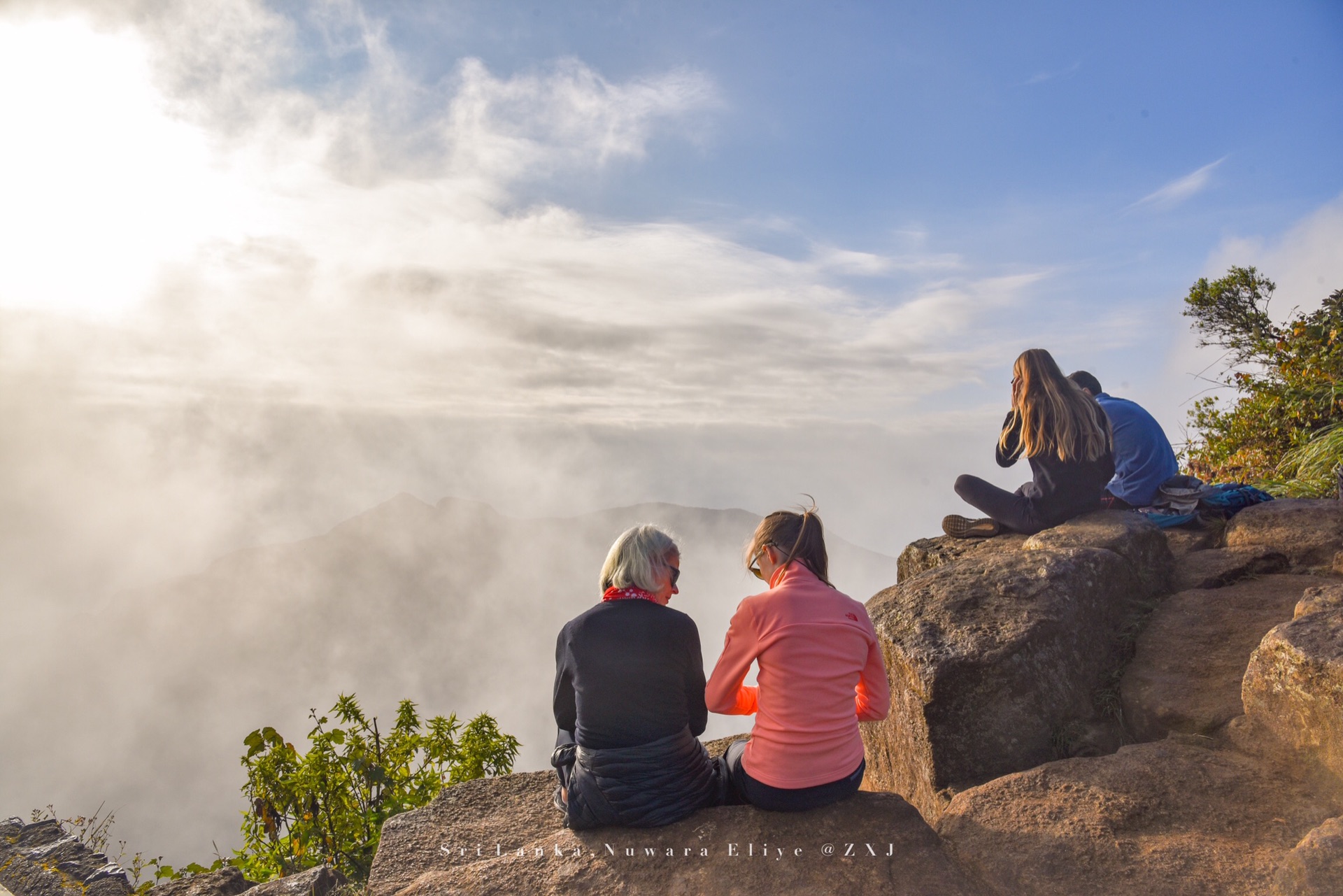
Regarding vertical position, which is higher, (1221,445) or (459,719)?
(1221,445)

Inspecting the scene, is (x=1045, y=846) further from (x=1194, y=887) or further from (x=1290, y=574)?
(x=1290, y=574)

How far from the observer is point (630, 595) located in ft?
12.3

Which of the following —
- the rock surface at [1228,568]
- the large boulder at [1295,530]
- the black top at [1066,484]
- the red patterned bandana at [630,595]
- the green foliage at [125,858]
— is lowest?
the green foliage at [125,858]

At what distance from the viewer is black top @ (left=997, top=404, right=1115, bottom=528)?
6504 millimetres

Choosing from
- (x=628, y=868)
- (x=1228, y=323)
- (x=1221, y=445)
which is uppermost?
(x=1228, y=323)

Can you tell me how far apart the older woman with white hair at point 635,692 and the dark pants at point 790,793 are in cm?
21

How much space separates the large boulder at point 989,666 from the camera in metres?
4.49

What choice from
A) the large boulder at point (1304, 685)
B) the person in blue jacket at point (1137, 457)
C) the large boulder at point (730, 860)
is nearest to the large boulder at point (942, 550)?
the person in blue jacket at point (1137, 457)

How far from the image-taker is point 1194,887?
3.22 m

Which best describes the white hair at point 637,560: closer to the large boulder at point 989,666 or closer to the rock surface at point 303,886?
the large boulder at point 989,666

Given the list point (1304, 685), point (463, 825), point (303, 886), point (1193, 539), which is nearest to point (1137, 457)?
point (1193, 539)

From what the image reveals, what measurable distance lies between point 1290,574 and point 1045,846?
367 centimetres

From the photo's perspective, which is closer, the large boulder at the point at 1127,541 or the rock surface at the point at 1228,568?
the large boulder at the point at 1127,541

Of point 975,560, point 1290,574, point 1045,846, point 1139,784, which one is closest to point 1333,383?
point 1290,574
